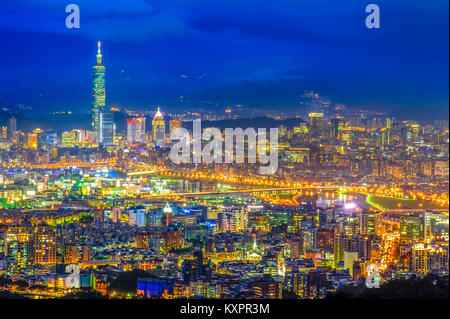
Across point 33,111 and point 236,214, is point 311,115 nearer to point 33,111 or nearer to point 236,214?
point 236,214

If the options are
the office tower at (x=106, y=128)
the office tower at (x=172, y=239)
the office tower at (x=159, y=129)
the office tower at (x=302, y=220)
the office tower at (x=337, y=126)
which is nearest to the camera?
the office tower at (x=172, y=239)

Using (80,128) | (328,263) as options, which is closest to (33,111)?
(80,128)

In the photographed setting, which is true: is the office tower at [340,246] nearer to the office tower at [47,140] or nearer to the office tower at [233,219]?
the office tower at [233,219]

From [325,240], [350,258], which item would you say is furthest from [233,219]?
[350,258]

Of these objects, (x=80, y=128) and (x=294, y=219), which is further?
(x=80, y=128)

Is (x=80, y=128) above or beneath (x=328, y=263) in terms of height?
above

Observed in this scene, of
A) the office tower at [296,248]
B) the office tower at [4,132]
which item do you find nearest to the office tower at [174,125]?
the office tower at [4,132]
